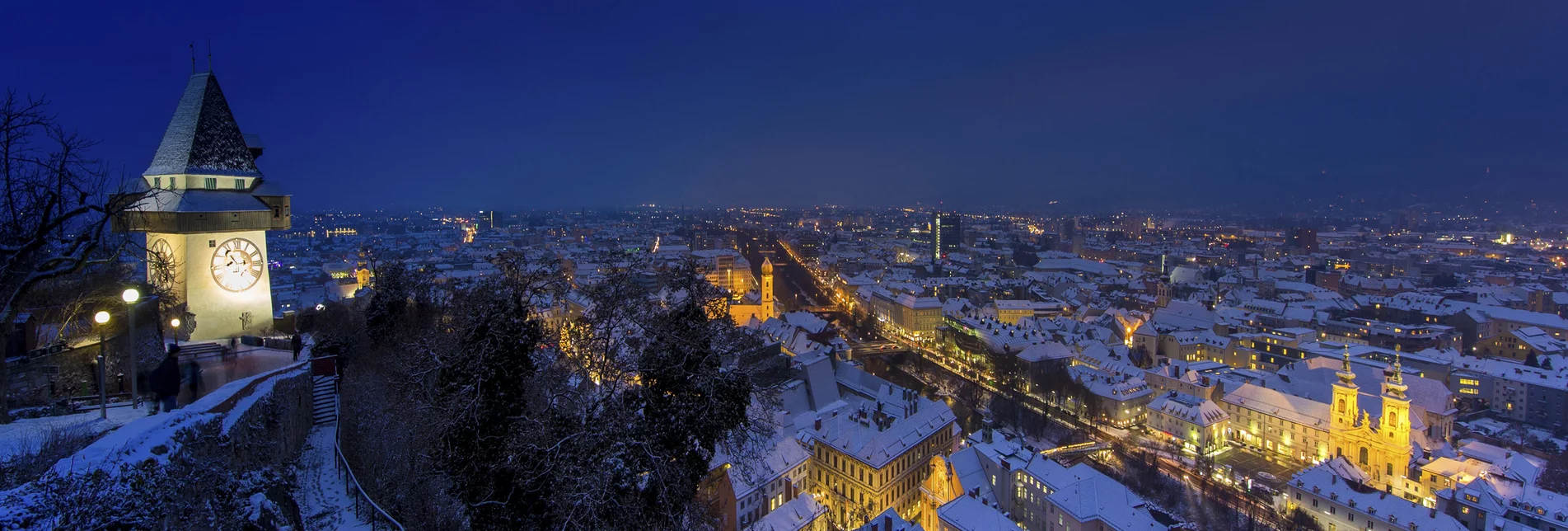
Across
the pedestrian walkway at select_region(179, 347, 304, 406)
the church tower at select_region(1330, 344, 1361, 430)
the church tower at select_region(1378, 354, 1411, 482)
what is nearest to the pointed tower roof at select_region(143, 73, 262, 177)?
the pedestrian walkway at select_region(179, 347, 304, 406)

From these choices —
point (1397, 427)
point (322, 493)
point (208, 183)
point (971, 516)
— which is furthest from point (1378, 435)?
point (208, 183)

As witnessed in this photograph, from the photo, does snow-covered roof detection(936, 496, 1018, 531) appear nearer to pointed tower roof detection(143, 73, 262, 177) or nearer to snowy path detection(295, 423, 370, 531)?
snowy path detection(295, 423, 370, 531)

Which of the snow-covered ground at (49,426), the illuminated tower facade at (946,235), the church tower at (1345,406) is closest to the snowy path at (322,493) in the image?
the snow-covered ground at (49,426)

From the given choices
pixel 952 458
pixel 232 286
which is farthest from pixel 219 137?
pixel 952 458

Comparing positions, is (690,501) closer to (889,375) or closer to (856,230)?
(889,375)

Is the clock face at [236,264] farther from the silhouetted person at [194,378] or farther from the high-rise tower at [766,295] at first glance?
the high-rise tower at [766,295]

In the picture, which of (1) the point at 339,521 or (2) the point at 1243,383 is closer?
(1) the point at 339,521
